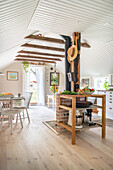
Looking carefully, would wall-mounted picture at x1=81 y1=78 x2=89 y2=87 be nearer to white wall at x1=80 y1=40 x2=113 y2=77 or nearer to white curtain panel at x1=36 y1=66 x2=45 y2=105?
white wall at x1=80 y1=40 x2=113 y2=77

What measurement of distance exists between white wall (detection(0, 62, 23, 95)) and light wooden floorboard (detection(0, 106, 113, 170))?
447 cm

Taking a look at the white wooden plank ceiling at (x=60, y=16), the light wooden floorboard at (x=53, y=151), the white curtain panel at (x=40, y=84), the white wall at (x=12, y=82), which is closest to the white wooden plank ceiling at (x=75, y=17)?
the white wooden plank ceiling at (x=60, y=16)

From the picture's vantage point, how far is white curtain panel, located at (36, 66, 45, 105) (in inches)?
316

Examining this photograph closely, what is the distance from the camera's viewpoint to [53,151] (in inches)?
89.5

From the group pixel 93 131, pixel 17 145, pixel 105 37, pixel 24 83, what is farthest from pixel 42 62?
pixel 17 145

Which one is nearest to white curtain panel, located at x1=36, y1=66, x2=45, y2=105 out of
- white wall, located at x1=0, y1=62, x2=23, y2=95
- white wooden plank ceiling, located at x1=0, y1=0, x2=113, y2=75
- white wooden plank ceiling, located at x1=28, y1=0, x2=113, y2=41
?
white wall, located at x1=0, y1=62, x2=23, y2=95

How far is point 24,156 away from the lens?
82.8 inches

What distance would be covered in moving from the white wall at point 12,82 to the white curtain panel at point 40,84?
0.99 metres

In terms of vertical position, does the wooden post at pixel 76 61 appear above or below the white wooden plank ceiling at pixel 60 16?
below

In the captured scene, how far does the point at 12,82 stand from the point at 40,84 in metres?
1.56

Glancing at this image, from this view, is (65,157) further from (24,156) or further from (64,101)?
(64,101)

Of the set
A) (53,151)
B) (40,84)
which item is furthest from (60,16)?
(40,84)

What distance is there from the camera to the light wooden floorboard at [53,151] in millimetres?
1860

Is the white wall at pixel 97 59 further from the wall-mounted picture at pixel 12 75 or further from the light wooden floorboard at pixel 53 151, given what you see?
the wall-mounted picture at pixel 12 75
